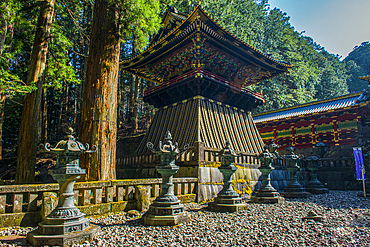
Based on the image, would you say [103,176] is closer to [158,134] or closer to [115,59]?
[115,59]

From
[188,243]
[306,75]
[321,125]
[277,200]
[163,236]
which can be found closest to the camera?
[188,243]

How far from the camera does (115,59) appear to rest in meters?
7.31

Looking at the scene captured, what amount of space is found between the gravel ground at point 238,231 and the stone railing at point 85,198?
26cm

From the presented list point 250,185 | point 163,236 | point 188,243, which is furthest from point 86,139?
point 250,185

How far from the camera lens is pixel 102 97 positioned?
6.80 metres

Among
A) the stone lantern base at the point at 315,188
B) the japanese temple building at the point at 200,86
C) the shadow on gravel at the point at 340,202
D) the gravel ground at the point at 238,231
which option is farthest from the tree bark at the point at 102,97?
the stone lantern base at the point at 315,188

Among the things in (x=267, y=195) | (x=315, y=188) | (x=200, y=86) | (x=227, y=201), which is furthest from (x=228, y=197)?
(x=200, y=86)

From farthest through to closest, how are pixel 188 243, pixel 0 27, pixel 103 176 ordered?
pixel 0 27
pixel 103 176
pixel 188 243

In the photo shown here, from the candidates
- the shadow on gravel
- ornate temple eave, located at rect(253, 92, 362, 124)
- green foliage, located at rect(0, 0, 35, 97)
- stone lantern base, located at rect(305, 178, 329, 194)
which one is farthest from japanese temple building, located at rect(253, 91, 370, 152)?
green foliage, located at rect(0, 0, 35, 97)

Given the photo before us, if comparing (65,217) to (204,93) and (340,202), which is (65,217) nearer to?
(340,202)

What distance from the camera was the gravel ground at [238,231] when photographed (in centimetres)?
382

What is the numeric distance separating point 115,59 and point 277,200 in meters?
6.96

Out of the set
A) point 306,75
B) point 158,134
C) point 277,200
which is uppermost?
point 306,75

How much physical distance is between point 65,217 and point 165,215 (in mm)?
1899
